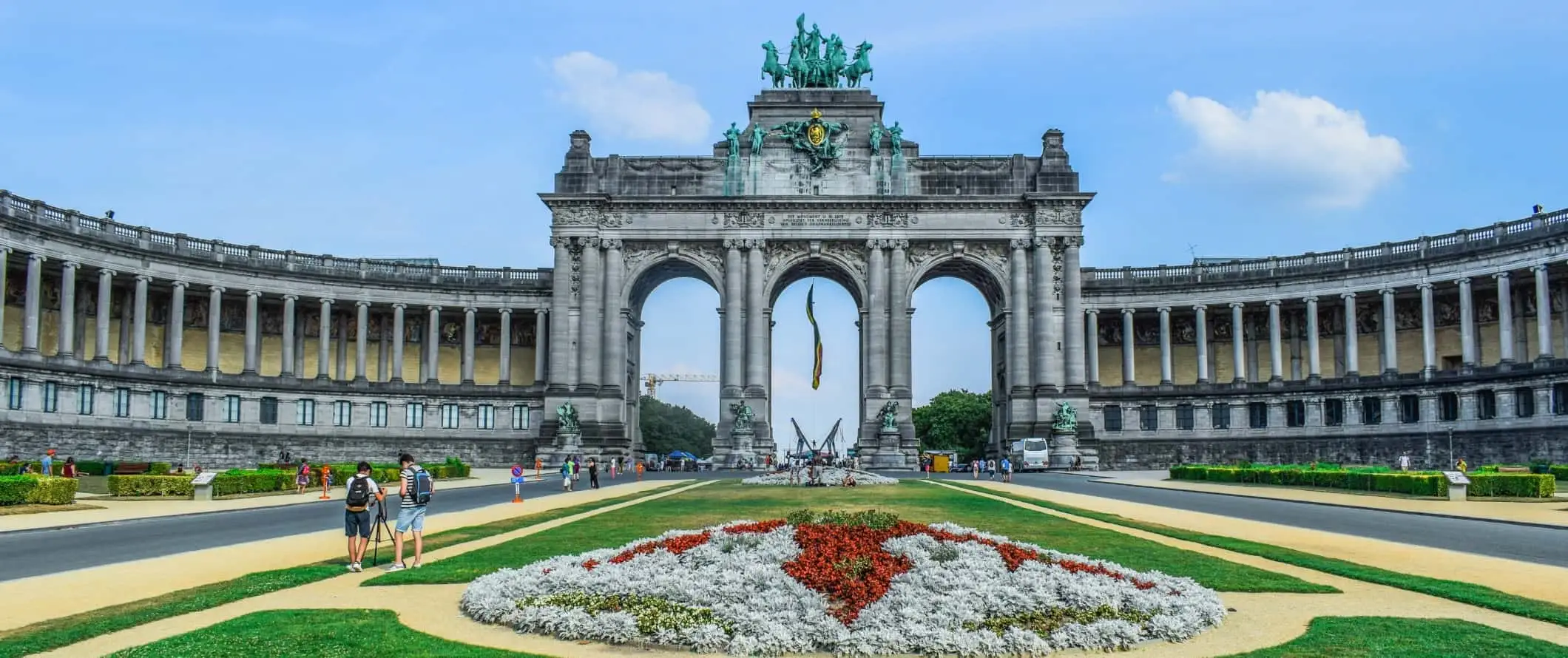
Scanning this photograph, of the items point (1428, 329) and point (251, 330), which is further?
point (251, 330)

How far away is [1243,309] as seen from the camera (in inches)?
3848

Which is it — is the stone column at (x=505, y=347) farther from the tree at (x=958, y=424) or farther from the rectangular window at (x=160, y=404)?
the tree at (x=958, y=424)

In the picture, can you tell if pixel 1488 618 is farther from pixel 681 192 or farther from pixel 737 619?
pixel 681 192

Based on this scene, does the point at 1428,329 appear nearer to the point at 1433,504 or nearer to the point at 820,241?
the point at 820,241

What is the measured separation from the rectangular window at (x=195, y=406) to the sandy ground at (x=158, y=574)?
6229cm

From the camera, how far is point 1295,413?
91.6m

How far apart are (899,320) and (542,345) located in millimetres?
30805

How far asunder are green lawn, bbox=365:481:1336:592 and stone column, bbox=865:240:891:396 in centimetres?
4390

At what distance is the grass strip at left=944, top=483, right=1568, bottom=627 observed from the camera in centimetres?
1605

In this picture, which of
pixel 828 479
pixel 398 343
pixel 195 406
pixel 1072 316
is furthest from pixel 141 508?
pixel 1072 316

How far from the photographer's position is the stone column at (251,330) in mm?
88125

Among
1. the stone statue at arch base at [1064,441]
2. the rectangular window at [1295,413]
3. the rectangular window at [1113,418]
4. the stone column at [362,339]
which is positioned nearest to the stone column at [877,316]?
the stone statue at arch base at [1064,441]

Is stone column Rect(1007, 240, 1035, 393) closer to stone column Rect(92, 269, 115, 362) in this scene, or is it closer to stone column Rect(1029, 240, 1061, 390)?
stone column Rect(1029, 240, 1061, 390)

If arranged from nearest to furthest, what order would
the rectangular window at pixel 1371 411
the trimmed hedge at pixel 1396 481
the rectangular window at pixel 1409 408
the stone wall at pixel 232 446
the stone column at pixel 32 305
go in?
the trimmed hedge at pixel 1396 481
the stone wall at pixel 232 446
the stone column at pixel 32 305
the rectangular window at pixel 1409 408
the rectangular window at pixel 1371 411
